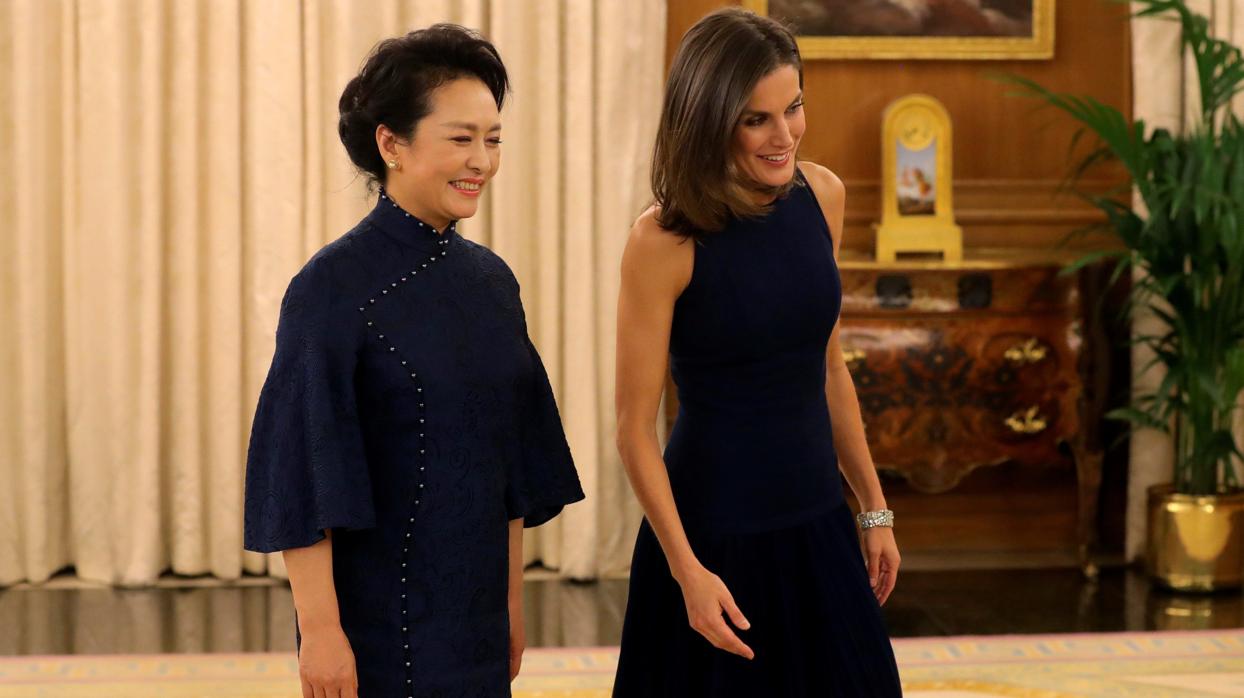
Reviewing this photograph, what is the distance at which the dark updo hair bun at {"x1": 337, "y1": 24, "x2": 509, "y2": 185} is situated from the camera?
5.97 feet

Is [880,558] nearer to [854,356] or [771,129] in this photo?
[771,129]

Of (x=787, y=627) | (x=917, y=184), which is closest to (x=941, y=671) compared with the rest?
(x=917, y=184)

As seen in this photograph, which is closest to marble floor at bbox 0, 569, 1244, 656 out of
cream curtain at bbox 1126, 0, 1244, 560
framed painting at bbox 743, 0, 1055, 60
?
cream curtain at bbox 1126, 0, 1244, 560

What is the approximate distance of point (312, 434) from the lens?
5.80 feet

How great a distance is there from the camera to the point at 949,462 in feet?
16.3

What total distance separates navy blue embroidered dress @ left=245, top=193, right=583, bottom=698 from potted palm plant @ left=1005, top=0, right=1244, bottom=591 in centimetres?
330

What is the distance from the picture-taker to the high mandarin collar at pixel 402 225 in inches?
73.8

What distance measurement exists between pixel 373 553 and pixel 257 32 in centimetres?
355

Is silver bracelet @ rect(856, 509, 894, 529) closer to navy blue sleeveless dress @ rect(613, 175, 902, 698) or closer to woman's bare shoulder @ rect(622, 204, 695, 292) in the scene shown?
navy blue sleeveless dress @ rect(613, 175, 902, 698)

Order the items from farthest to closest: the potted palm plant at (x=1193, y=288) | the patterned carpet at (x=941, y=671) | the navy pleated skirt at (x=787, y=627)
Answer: the potted palm plant at (x=1193, y=288) → the patterned carpet at (x=941, y=671) → the navy pleated skirt at (x=787, y=627)

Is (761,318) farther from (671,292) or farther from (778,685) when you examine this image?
(778,685)

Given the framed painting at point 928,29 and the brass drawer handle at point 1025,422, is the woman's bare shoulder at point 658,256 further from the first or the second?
the framed painting at point 928,29

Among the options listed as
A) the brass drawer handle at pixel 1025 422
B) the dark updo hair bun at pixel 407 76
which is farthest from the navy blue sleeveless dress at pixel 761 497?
the brass drawer handle at pixel 1025 422

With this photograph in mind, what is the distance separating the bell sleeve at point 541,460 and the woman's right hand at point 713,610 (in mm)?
194
